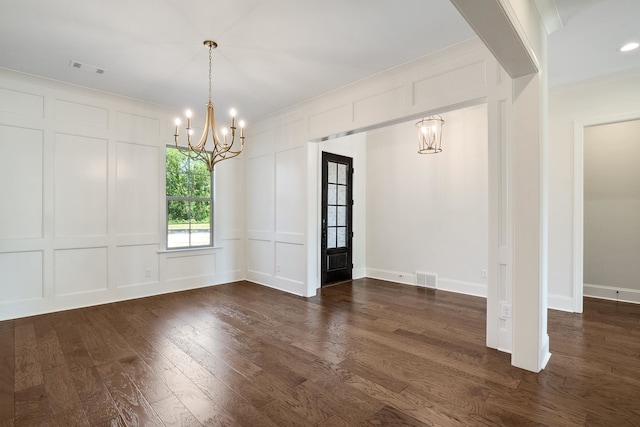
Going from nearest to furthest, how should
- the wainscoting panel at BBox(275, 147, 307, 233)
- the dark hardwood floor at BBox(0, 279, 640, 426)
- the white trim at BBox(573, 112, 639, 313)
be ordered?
the dark hardwood floor at BBox(0, 279, 640, 426) → the white trim at BBox(573, 112, 639, 313) → the wainscoting panel at BBox(275, 147, 307, 233)

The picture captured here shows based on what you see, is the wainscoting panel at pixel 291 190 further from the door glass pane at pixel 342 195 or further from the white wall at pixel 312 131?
the door glass pane at pixel 342 195

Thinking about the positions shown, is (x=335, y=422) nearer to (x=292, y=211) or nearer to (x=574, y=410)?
(x=574, y=410)

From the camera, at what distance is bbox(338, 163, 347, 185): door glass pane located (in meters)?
5.70

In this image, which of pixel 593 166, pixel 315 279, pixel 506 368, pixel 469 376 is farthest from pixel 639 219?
pixel 315 279

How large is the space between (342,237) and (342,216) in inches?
15.9

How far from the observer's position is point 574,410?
6.42 feet

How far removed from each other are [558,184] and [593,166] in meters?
1.39

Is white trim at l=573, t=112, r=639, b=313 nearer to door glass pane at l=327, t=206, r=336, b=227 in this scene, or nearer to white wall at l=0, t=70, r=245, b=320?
door glass pane at l=327, t=206, r=336, b=227

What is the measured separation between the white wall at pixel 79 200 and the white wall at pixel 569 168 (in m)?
5.53

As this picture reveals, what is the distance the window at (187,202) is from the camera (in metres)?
5.07

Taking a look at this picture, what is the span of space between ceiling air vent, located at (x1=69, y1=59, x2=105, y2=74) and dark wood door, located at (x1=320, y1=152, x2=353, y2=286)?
3301mm

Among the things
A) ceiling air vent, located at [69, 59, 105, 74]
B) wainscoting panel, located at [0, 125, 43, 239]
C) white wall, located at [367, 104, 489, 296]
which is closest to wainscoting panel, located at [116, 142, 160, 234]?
wainscoting panel, located at [0, 125, 43, 239]

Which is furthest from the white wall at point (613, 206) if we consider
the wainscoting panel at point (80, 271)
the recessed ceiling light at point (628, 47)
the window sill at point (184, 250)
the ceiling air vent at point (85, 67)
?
the wainscoting panel at point (80, 271)

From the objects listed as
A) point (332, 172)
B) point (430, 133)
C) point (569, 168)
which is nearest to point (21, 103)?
point (332, 172)
